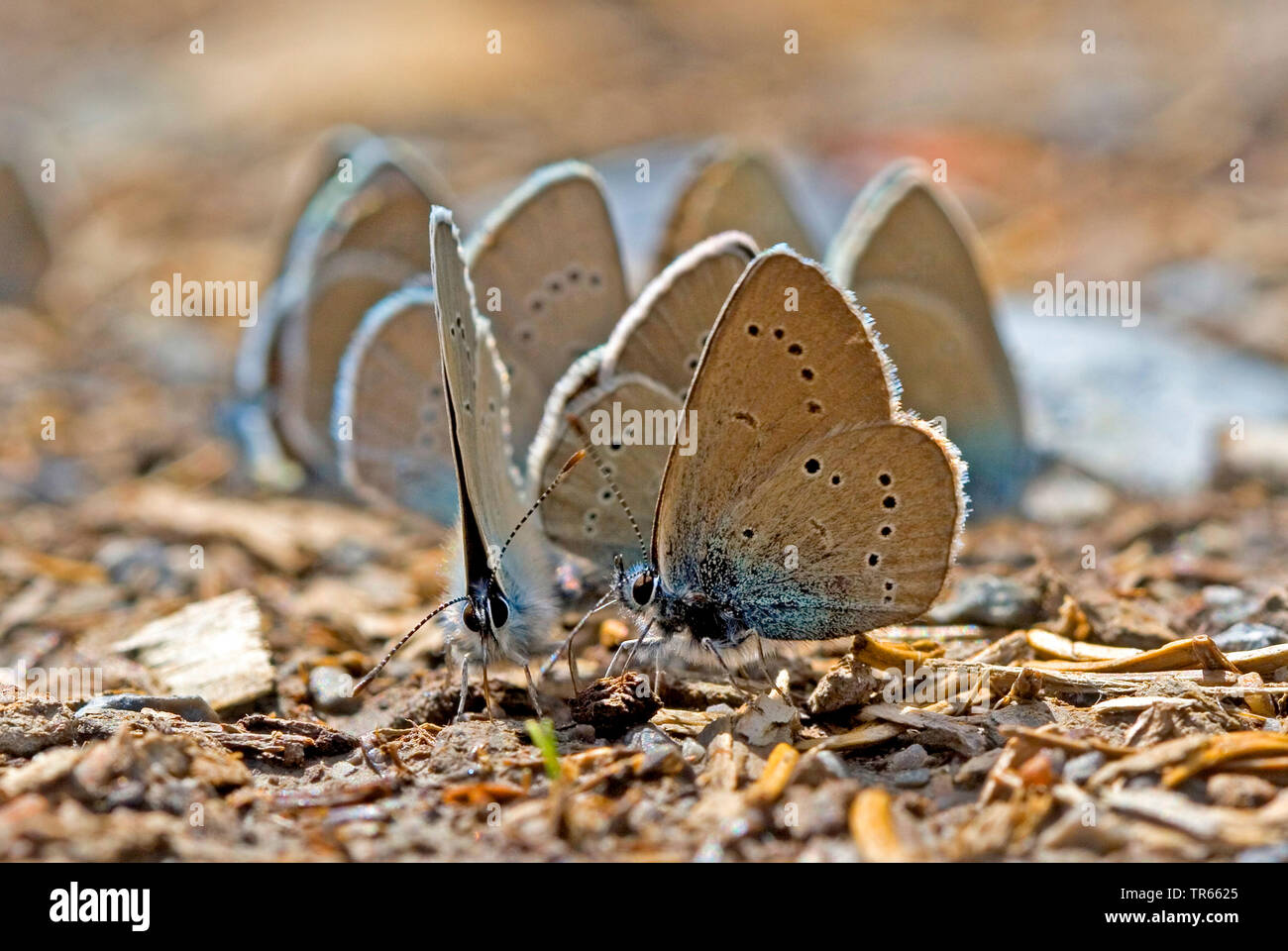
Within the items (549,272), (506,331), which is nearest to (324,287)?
(506,331)

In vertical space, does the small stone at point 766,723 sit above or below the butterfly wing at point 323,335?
below

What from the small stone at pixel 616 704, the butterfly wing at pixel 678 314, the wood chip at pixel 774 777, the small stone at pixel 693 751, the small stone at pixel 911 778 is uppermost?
the butterfly wing at pixel 678 314

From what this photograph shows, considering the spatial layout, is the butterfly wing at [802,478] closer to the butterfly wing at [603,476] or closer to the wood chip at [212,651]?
the butterfly wing at [603,476]

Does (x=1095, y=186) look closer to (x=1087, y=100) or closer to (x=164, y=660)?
(x=1087, y=100)

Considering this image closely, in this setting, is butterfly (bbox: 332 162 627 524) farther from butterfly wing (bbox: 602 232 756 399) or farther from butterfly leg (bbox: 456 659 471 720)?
butterfly leg (bbox: 456 659 471 720)

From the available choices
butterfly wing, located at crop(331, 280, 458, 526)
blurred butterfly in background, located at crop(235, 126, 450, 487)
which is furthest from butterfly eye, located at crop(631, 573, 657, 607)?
blurred butterfly in background, located at crop(235, 126, 450, 487)

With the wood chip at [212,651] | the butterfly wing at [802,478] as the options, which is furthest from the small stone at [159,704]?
the butterfly wing at [802,478]

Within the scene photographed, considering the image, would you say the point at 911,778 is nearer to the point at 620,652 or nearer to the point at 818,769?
the point at 818,769
